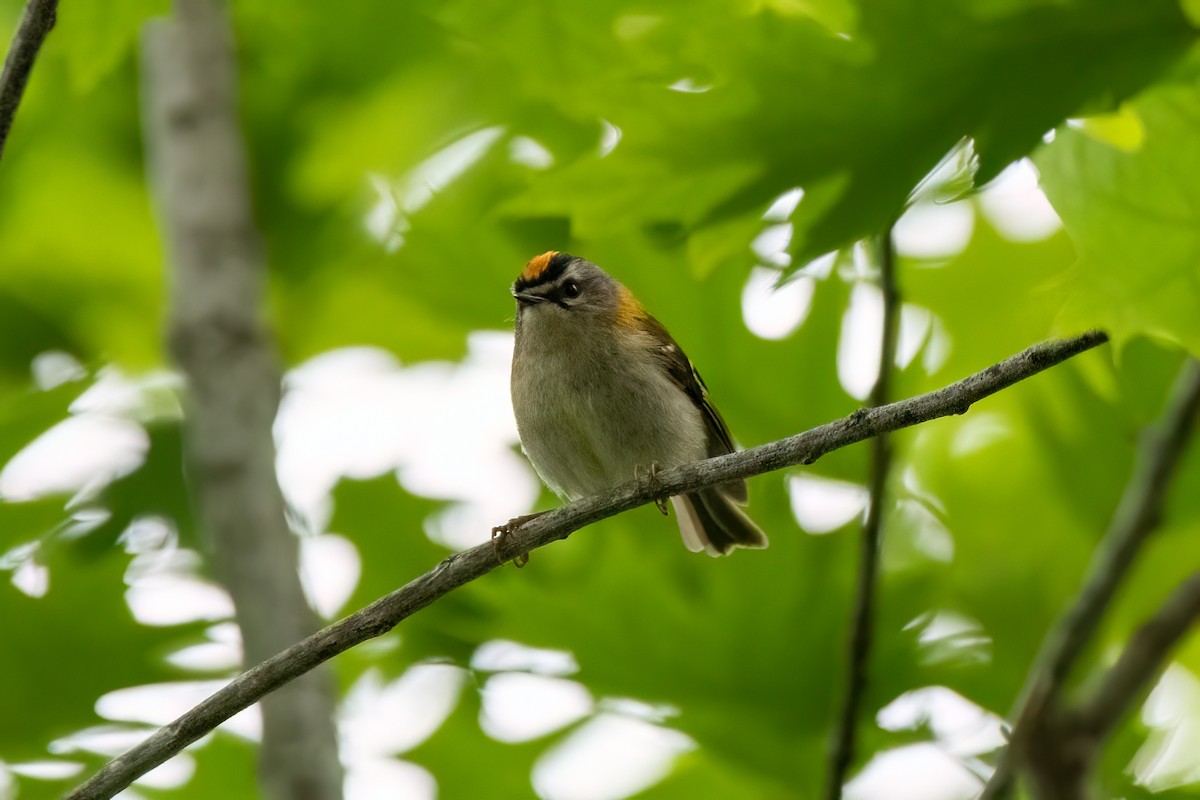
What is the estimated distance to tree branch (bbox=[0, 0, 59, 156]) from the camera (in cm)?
240

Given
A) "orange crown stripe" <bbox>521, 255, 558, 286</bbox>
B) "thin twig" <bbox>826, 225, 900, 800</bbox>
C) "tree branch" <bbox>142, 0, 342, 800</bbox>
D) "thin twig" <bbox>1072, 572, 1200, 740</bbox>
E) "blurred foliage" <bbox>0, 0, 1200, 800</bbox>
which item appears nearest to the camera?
"blurred foliage" <bbox>0, 0, 1200, 800</bbox>

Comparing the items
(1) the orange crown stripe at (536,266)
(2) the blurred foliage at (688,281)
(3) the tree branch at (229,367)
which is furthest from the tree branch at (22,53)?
(1) the orange crown stripe at (536,266)

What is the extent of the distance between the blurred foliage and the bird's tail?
0.06 m

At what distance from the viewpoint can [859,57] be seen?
112 inches

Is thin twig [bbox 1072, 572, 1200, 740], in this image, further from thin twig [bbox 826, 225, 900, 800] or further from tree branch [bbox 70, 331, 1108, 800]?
tree branch [bbox 70, 331, 1108, 800]

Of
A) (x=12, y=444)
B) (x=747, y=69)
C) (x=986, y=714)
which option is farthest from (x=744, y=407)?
(x=12, y=444)

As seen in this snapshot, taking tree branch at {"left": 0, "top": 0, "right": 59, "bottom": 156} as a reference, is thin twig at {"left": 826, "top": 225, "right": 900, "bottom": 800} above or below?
below

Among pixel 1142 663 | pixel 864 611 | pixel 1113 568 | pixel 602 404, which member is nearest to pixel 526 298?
pixel 602 404

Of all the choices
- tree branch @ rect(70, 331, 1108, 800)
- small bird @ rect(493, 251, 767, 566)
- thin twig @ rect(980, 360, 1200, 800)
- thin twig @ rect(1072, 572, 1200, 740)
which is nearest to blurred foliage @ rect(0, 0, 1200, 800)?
tree branch @ rect(70, 331, 1108, 800)

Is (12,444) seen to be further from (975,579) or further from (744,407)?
(975,579)

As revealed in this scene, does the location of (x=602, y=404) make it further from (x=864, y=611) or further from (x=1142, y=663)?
(x=1142, y=663)

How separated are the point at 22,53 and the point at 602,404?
261cm

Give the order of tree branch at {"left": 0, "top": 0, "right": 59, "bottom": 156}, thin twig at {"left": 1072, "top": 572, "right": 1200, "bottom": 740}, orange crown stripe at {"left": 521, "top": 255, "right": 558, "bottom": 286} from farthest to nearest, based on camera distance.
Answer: orange crown stripe at {"left": 521, "top": 255, "right": 558, "bottom": 286} → thin twig at {"left": 1072, "top": 572, "right": 1200, "bottom": 740} → tree branch at {"left": 0, "top": 0, "right": 59, "bottom": 156}

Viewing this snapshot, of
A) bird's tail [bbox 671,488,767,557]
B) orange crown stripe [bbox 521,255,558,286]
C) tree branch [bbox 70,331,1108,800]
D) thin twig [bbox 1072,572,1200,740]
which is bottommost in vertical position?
thin twig [bbox 1072,572,1200,740]
